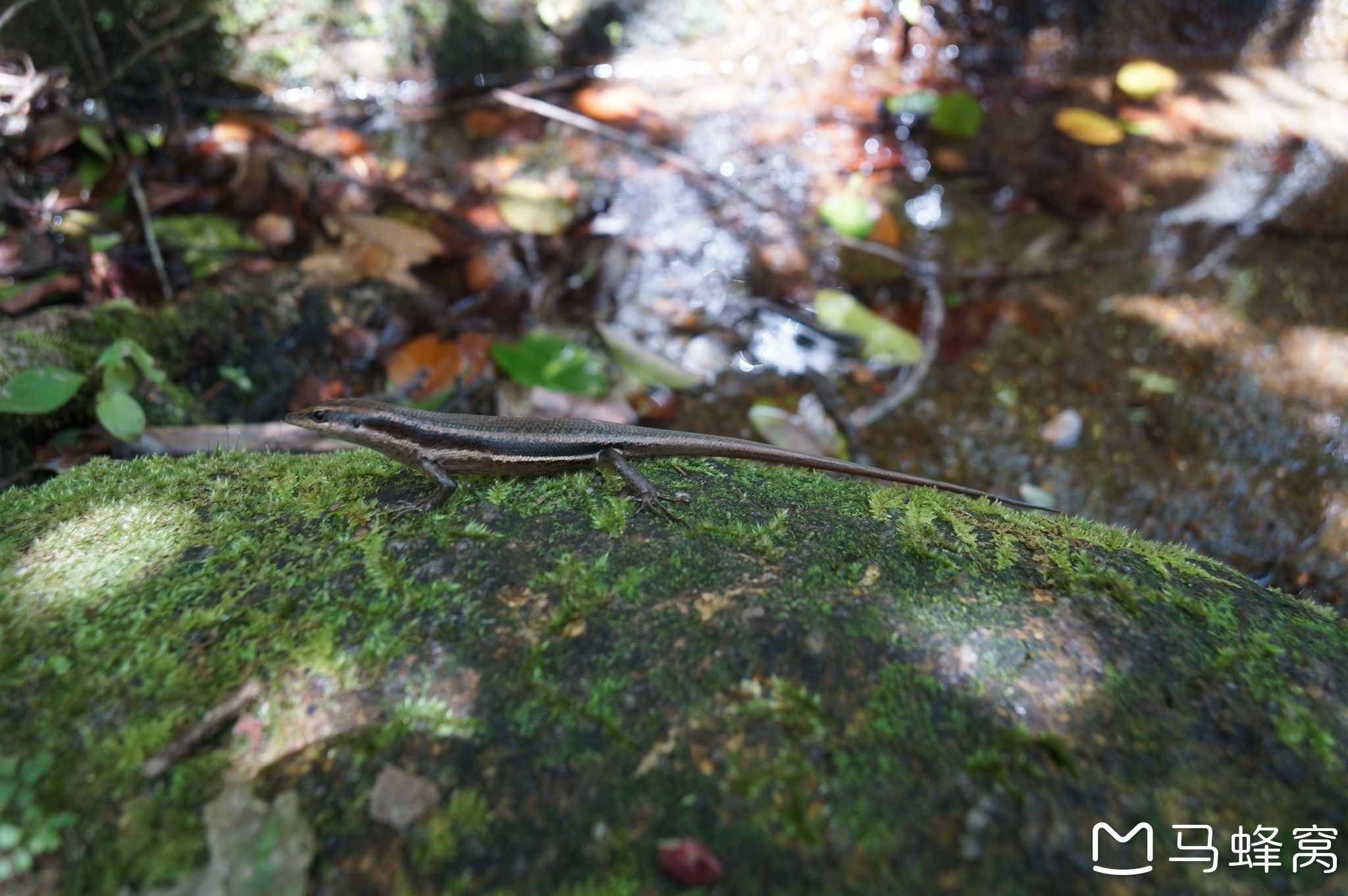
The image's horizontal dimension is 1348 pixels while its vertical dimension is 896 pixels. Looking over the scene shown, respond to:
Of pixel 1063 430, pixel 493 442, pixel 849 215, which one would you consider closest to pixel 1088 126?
pixel 849 215

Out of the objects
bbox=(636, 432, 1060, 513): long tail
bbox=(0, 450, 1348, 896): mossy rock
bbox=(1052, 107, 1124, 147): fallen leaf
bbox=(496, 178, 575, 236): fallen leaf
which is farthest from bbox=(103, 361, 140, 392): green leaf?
bbox=(1052, 107, 1124, 147): fallen leaf

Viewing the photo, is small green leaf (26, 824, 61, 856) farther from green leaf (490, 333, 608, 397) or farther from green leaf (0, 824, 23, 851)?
green leaf (490, 333, 608, 397)

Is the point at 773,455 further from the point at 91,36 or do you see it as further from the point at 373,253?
the point at 91,36

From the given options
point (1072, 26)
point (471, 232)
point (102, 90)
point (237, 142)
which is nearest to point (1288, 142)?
point (1072, 26)

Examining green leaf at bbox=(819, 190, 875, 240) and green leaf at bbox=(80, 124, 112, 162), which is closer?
green leaf at bbox=(80, 124, 112, 162)

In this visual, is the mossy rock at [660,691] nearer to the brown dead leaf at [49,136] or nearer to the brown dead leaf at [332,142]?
the brown dead leaf at [49,136]
